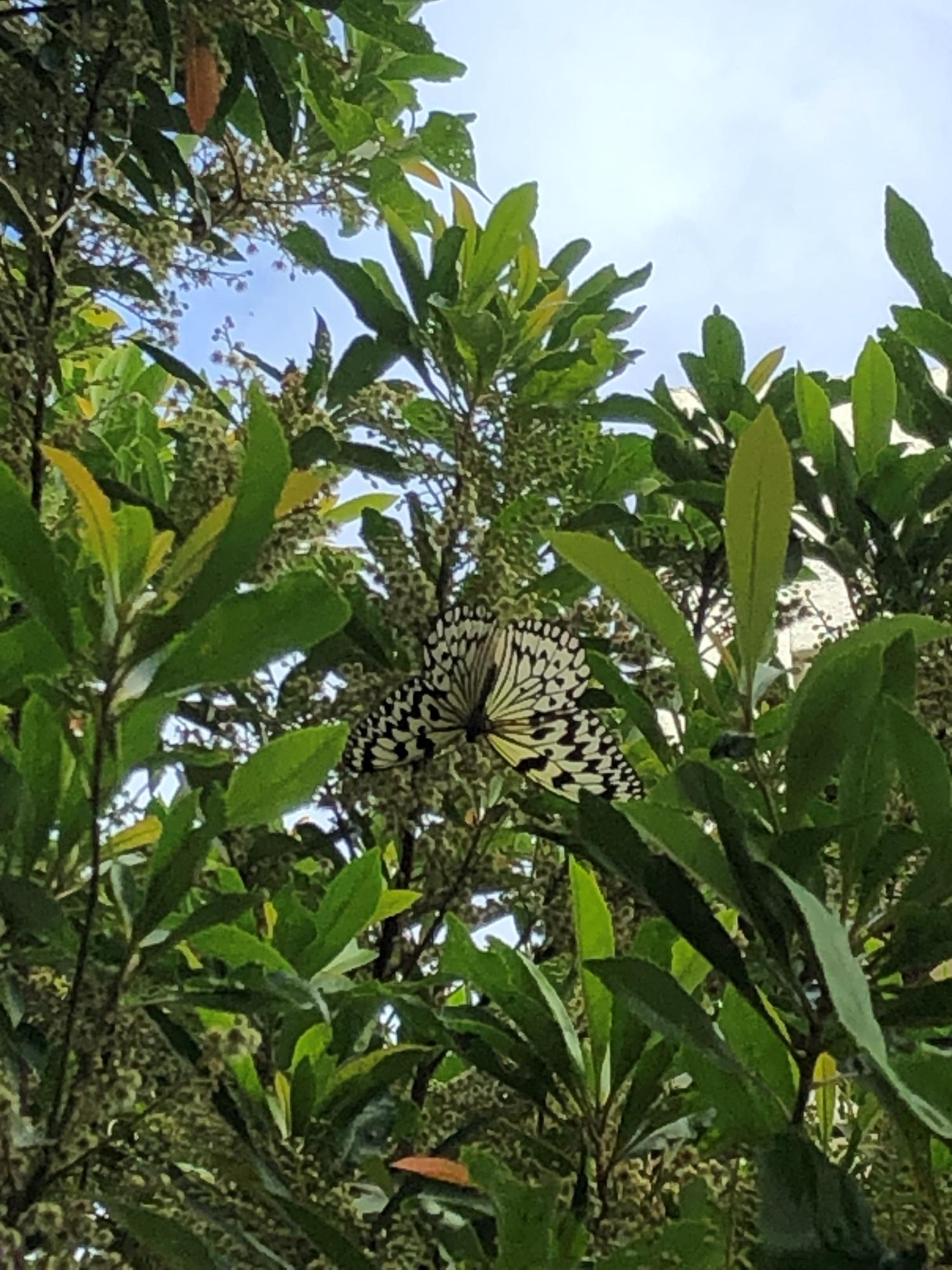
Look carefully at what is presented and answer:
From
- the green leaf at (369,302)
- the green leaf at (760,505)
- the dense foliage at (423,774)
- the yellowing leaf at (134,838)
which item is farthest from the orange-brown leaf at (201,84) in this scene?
the green leaf at (760,505)

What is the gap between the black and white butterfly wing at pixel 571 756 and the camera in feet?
3.16

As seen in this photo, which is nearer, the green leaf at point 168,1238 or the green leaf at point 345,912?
the green leaf at point 168,1238

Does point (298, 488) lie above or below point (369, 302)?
below

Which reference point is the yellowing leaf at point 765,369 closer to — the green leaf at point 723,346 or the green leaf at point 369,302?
the green leaf at point 723,346

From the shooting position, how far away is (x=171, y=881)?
72 cm

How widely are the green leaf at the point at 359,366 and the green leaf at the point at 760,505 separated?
2.27 feet

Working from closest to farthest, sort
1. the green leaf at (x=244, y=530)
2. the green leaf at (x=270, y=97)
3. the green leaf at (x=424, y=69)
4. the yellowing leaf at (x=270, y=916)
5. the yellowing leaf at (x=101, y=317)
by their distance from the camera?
the green leaf at (x=244, y=530)
the yellowing leaf at (x=270, y=916)
the green leaf at (x=270, y=97)
the green leaf at (x=424, y=69)
the yellowing leaf at (x=101, y=317)

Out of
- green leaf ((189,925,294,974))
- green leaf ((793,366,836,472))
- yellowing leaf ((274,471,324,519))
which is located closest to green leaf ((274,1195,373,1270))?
green leaf ((189,925,294,974))

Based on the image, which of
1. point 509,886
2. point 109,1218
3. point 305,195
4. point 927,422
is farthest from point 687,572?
point 109,1218

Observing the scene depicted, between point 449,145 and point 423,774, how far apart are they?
2.96 ft

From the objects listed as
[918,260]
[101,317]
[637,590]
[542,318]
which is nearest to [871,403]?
[918,260]

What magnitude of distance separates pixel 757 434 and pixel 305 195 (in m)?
0.91

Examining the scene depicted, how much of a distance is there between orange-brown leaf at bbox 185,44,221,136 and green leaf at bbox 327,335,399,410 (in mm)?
250

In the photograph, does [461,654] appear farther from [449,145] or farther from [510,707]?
[449,145]
